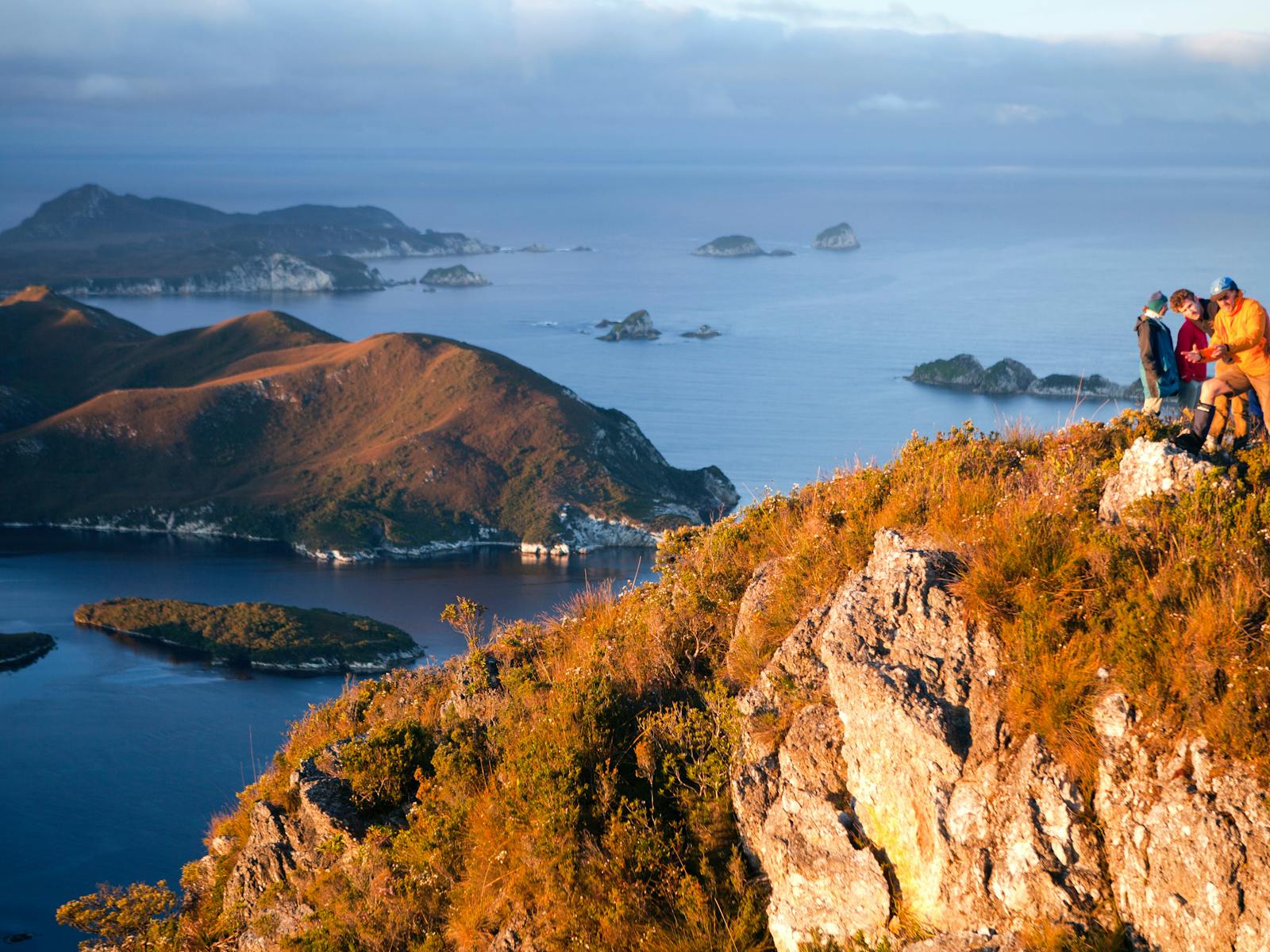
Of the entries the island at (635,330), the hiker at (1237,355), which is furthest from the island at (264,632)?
the island at (635,330)

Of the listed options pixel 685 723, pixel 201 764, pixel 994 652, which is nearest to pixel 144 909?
pixel 685 723

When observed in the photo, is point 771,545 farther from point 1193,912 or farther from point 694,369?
point 694,369

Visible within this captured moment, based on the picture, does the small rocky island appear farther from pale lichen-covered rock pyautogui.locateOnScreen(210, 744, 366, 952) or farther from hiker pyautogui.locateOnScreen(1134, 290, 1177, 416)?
pale lichen-covered rock pyautogui.locateOnScreen(210, 744, 366, 952)

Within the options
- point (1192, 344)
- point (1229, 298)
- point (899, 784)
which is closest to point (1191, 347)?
point (1192, 344)

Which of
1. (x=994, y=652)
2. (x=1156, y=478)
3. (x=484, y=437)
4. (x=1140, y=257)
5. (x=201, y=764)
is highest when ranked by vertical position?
(x=1140, y=257)

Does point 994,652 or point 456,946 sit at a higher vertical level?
point 994,652

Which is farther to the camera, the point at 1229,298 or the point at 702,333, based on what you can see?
the point at 702,333

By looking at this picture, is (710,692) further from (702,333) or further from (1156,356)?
(702,333)

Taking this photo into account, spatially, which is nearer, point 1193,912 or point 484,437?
point 1193,912

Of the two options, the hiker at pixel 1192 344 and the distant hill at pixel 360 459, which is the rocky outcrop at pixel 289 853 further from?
the distant hill at pixel 360 459
